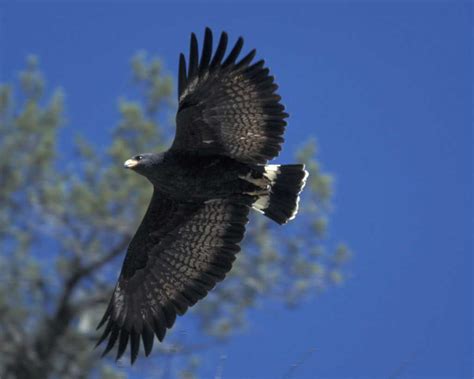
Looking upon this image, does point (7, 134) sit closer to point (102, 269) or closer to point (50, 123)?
point (50, 123)

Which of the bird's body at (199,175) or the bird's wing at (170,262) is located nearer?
the bird's body at (199,175)

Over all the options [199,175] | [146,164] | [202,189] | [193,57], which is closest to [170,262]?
[202,189]

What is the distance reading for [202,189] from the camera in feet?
23.9

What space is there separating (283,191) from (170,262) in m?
1.16

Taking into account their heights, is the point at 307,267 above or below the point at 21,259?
above

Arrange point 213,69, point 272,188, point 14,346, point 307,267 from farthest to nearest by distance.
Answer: point 307,267 < point 14,346 < point 272,188 < point 213,69

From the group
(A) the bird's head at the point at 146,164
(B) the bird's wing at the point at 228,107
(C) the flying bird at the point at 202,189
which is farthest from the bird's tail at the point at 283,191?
(A) the bird's head at the point at 146,164

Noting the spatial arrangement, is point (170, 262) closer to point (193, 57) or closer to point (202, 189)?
point (202, 189)

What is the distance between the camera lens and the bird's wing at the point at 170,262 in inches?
300

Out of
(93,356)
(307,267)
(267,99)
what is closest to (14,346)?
(93,356)

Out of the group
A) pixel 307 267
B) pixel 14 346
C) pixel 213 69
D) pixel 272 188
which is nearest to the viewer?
pixel 213 69

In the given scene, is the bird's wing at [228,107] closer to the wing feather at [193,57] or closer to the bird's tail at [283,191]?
the wing feather at [193,57]

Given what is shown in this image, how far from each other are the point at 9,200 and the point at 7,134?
147 cm

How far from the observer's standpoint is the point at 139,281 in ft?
25.7
